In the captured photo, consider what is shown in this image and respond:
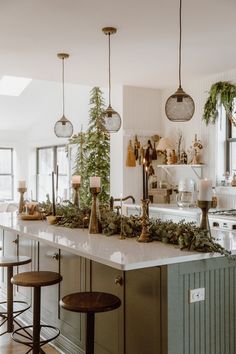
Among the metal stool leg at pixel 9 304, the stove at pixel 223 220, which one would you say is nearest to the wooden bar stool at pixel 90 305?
the metal stool leg at pixel 9 304

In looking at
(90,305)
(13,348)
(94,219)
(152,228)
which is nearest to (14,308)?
(13,348)

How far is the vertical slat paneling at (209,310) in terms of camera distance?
8.78ft

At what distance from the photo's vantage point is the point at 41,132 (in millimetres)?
10070

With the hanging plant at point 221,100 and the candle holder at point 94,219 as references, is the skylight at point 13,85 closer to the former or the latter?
the hanging plant at point 221,100

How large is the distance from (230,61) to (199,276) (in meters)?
3.54

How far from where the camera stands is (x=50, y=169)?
404 inches

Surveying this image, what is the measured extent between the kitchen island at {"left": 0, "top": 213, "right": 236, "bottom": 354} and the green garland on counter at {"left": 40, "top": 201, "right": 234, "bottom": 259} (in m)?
0.06

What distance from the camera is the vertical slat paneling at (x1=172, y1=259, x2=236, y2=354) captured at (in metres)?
2.68

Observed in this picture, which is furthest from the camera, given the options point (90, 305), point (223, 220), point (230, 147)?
point (230, 147)

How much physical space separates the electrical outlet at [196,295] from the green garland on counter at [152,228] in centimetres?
25

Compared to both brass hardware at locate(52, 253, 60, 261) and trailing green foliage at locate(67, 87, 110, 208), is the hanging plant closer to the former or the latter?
trailing green foliage at locate(67, 87, 110, 208)

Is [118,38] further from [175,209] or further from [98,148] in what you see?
[98,148]

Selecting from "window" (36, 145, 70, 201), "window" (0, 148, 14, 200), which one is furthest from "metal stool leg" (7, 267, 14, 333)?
"window" (0, 148, 14, 200)

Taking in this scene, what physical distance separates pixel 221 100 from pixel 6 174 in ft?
20.6
